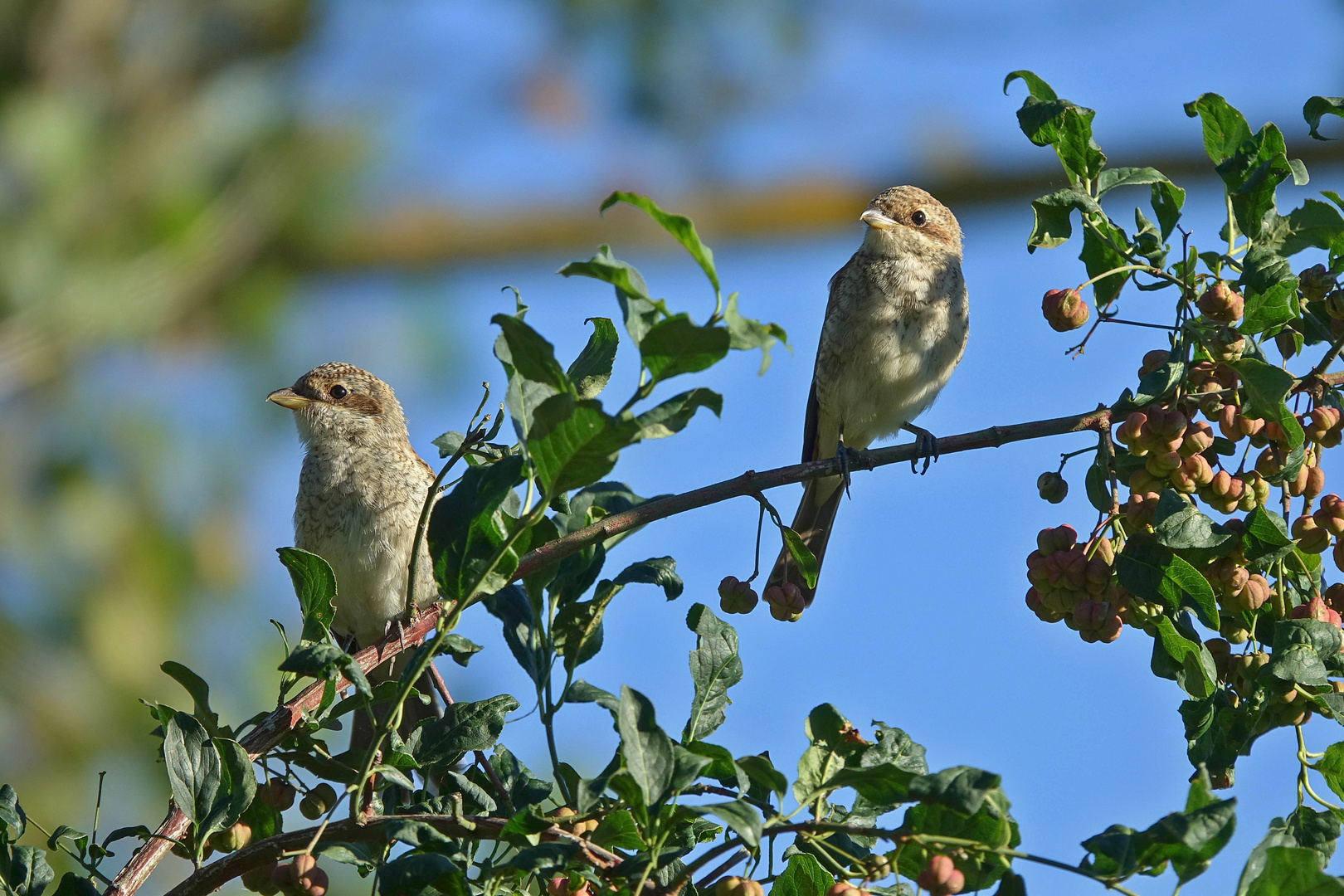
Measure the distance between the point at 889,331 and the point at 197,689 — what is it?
354 cm

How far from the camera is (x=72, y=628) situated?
8570 mm

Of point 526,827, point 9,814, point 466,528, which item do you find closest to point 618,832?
point 526,827

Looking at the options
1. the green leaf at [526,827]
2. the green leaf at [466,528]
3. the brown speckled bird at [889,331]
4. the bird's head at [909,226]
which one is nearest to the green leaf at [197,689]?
the green leaf at [466,528]

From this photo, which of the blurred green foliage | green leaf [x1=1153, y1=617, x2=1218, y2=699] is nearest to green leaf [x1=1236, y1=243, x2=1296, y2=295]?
green leaf [x1=1153, y1=617, x2=1218, y2=699]

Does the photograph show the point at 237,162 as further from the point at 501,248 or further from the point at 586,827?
the point at 586,827

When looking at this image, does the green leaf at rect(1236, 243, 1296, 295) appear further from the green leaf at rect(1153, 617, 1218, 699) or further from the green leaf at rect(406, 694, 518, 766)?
the green leaf at rect(406, 694, 518, 766)

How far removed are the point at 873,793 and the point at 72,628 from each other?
7.71 m

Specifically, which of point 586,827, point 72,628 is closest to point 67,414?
point 72,628

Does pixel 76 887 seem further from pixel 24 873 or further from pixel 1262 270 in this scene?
pixel 1262 270

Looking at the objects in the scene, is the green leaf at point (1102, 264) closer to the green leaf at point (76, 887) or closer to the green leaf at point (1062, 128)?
the green leaf at point (1062, 128)

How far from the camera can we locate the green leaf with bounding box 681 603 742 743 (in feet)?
7.78

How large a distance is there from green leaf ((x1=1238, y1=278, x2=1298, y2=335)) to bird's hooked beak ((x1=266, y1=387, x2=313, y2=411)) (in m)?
4.13

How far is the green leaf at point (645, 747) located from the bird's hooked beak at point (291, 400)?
414 cm

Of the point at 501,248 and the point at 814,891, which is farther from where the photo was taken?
the point at 501,248
